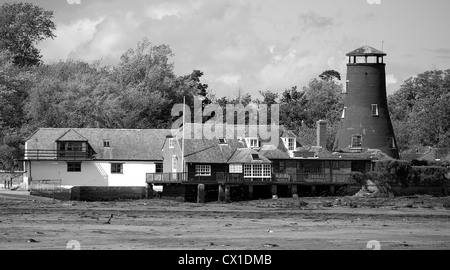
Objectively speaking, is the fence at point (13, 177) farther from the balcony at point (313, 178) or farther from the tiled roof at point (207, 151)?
the balcony at point (313, 178)

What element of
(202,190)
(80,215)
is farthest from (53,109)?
(80,215)

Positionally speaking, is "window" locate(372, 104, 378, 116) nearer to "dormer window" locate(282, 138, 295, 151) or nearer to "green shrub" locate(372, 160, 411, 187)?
"green shrub" locate(372, 160, 411, 187)

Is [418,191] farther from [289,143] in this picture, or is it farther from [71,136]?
[71,136]

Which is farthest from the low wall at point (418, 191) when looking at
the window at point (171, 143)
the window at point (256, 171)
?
the window at point (171, 143)

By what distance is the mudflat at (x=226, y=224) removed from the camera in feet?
157

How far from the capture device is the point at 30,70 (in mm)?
109500

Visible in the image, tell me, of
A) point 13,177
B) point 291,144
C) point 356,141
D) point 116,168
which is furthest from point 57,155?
point 356,141

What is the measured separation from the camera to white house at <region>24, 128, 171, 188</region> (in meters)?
88.2

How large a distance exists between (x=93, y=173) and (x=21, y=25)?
26.5m

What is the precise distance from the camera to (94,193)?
85750 mm

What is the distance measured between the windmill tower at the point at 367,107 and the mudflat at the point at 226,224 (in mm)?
10594

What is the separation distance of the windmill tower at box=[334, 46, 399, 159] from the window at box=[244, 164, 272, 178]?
1053 cm

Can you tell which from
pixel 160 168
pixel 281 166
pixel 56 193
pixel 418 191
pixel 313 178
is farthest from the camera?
pixel 160 168
